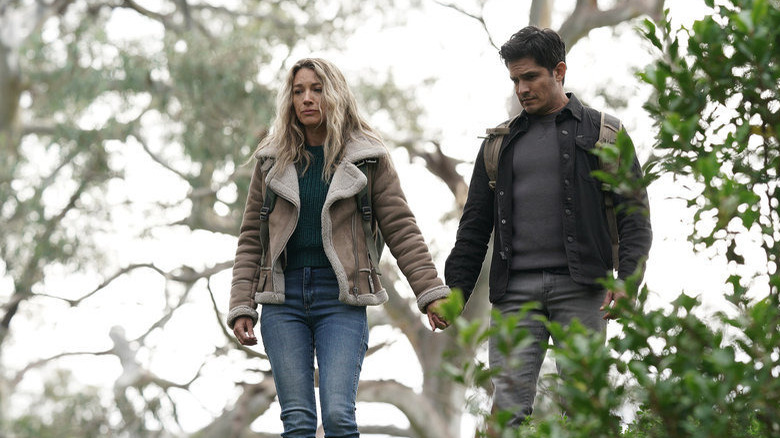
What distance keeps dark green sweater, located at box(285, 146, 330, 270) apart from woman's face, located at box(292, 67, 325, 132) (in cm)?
19

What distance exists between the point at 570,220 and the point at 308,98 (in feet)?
3.40

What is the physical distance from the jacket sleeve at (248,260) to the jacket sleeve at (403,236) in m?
0.44

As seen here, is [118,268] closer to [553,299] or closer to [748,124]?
[553,299]

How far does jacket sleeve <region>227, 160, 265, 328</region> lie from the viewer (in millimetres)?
3918

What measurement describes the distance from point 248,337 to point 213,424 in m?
12.8

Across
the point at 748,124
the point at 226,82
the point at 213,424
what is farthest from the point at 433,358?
the point at 748,124

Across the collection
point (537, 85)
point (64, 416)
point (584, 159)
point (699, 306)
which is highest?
point (64, 416)

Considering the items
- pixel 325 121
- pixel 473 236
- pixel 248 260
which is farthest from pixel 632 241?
pixel 248 260

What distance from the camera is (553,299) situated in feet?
12.2

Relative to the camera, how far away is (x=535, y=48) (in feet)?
12.5

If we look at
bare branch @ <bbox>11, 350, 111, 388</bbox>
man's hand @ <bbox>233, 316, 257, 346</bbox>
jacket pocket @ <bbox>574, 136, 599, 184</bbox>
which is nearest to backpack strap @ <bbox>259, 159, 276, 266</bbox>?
man's hand @ <bbox>233, 316, 257, 346</bbox>

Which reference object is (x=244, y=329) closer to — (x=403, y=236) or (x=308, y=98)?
(x=403, y=236)

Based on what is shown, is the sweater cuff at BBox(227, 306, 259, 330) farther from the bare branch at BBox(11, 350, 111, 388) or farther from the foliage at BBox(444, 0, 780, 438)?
the bare branch at BBox(11, 350, 111, 388)

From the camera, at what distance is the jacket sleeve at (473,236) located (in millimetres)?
3955
